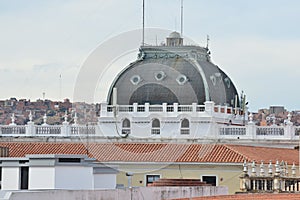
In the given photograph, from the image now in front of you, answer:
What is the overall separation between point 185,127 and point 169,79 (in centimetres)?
566

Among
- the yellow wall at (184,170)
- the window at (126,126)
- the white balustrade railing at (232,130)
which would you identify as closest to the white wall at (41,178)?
the yellow wall at (184,170)

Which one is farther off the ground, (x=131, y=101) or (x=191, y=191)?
(x=131, y=101)

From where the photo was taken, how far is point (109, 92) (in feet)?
335

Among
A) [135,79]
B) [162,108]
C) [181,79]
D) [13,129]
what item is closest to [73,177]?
[13,129]

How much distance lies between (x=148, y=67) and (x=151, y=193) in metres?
57.2

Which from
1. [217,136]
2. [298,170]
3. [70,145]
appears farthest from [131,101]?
[298,170]

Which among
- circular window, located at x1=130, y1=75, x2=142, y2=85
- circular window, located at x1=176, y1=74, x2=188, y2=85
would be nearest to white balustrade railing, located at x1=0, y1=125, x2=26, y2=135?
circular window, located at x1=130, y1=75, x2=142, y2=85

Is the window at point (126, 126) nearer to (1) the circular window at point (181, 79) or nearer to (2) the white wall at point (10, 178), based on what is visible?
(1) the circular window at point (181, 79)

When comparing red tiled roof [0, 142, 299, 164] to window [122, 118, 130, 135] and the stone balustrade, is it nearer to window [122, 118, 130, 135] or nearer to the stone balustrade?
window [122, 118, 130, 135]

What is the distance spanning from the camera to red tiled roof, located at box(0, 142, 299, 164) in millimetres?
76250

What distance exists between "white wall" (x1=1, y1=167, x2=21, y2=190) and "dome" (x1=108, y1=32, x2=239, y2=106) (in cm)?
5519

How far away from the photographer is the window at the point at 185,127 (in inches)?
3806

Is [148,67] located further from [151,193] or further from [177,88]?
[151,193]

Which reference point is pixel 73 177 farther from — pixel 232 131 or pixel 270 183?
pixel 232 131
